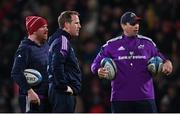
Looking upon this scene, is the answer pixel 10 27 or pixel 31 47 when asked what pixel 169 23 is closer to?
pixel 10 27

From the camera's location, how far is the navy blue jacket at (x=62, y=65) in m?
10.1

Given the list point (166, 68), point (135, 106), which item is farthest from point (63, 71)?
point (166, 68)

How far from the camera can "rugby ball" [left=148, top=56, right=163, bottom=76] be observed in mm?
10555

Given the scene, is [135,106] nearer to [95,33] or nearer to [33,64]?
[33,64]

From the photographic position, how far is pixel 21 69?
10320mm

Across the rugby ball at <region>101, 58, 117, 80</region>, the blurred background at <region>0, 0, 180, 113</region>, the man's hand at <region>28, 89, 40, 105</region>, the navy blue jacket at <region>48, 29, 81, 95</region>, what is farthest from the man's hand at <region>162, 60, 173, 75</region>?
the blurred background at <region>0, 0, 180, 113</region>

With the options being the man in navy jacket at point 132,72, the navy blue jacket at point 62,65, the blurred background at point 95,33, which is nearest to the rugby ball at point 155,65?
the man in navy jacket at point 132,72

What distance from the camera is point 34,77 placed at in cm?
1046

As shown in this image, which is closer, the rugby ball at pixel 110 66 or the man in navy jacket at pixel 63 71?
the man in navy jacket at pixel 63 71

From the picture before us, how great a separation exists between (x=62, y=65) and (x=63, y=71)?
3.2 inches

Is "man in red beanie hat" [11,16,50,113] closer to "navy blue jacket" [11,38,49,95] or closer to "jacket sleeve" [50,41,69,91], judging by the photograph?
"navy blue jacket" [11,38,49,95]

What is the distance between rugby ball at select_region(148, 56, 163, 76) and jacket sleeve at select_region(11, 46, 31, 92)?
171cm

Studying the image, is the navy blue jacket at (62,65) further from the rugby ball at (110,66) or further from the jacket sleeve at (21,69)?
the rugby ball at (110,66)

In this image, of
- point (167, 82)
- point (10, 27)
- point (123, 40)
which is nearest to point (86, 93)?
point (167, 82)
